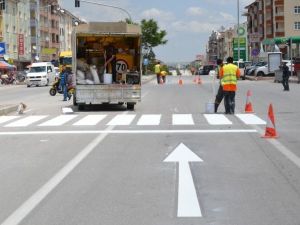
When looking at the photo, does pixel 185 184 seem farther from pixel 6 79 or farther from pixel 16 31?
pixel 16 31

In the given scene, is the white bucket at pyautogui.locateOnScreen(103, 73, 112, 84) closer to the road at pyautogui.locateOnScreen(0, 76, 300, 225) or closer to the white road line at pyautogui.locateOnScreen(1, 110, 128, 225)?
the road at pyautogui.locateOnScreen(0, 76, 300, 225)

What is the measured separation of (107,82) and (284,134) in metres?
10.7

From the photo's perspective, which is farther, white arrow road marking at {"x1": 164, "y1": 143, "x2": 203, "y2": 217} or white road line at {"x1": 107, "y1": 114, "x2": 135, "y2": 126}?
white road line at {"x1": 107, "y1": 114, "x2": 135, "y2": 126}

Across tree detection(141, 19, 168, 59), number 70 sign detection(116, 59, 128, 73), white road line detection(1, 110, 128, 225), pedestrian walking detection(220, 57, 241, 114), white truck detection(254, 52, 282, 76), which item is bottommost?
white road line detection(1, 110, 128, 225)

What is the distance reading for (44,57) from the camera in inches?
4414

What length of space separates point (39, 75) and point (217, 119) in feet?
133

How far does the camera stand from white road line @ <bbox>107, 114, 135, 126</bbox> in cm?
1831

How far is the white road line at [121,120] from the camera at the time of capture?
60.1ft

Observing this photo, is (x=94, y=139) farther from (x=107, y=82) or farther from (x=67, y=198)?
(x=107, y=82)

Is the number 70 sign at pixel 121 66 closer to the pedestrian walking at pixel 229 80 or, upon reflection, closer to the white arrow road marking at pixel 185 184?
the pedestrian walking at pixel 229 80

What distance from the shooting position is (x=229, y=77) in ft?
66.7

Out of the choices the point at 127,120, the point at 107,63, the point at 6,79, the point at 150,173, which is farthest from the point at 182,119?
the point at 6,79

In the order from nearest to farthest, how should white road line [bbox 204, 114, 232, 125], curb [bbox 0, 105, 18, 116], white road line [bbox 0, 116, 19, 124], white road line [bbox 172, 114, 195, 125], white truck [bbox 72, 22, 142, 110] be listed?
white road line [bbox 204, 114, 232, 125]
white road line [bbox 172, 114, 195, 125]
white road line [bbox 0, 116, 19, 124]
curb [bbox 0, 105, 18, 116]
white truck [bbox 72, 22, 142, 110]

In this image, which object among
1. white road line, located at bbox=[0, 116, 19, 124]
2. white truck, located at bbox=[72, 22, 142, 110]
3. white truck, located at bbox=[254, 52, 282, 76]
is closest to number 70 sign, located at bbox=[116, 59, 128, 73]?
white truck, located at bbox=[72, 22, 142, 110]
